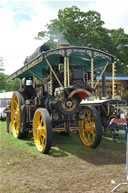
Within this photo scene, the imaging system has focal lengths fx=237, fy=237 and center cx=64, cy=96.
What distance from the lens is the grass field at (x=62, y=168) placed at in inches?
149

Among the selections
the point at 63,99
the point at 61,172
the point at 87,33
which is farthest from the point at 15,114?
the point at 87,33

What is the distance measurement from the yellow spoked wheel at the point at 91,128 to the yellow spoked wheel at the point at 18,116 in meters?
1.90

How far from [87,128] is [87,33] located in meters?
22.5

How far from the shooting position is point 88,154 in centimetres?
607

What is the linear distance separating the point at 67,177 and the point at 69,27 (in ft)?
84.9

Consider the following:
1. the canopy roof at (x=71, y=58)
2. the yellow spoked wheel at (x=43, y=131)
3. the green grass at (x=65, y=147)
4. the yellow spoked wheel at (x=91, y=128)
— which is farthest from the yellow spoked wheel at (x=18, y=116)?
the yellow spoked wheel at (x=91, y=128)

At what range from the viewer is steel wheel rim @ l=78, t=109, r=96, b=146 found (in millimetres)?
6734

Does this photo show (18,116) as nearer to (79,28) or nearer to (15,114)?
(15,114)

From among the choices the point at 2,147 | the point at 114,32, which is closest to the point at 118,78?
the point at 114,32

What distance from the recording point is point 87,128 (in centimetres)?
697

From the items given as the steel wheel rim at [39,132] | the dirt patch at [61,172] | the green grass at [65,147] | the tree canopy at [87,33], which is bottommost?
the dirt patch at [61,172]

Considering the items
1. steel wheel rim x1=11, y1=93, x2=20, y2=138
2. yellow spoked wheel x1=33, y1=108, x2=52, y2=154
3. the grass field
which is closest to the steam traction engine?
yellow spoked wheel x1=33, y1=108, x2=52, y2=154

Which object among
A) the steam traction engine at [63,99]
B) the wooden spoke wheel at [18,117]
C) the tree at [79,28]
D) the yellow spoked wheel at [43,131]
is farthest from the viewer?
the tree at [79,28]

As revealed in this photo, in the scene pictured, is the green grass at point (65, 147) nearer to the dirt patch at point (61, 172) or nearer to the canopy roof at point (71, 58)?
the dirt patch at point (61, 172)
